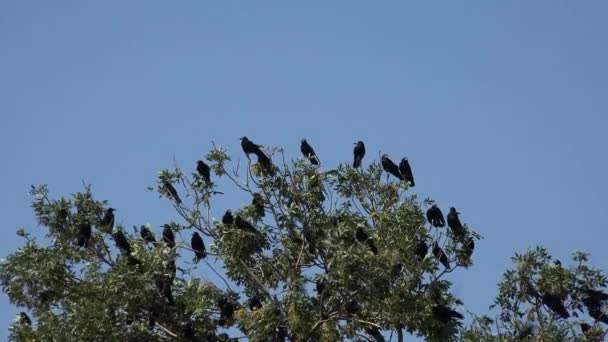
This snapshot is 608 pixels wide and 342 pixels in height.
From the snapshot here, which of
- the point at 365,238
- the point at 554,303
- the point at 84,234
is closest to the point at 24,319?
the point at 84,234

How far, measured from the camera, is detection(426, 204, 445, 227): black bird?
29.1 metres

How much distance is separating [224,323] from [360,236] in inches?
101

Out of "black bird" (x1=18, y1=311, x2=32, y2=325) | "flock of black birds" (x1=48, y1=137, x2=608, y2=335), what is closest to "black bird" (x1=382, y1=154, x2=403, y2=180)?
"flock of black birds" (x1=48, y1=137, x2=608, y2=335)

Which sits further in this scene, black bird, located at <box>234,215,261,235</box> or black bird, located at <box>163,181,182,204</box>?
black bird, located at <box>163,181,182,204</box>

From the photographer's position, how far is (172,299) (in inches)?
1107

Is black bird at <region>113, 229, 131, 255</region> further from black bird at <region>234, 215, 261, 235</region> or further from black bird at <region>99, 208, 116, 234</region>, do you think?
black bird at <region>234, 215, 261, 235</region>

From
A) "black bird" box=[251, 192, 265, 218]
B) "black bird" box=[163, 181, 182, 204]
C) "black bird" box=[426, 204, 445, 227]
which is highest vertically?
"black bird" box=[163, 181, 182, 204]

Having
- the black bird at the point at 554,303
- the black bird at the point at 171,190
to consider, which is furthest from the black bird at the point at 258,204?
the black bird at the point at 554,303

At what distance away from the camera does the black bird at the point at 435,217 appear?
29094 mm

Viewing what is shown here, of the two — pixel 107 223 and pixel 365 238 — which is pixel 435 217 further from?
pixel 107 223

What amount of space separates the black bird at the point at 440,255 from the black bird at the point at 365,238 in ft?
3.83

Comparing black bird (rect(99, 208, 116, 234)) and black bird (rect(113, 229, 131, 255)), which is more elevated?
black bird (rect(99, 208, 116, 234))

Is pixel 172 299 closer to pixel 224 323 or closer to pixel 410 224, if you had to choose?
pixel 224 323

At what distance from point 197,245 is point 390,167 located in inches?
141
